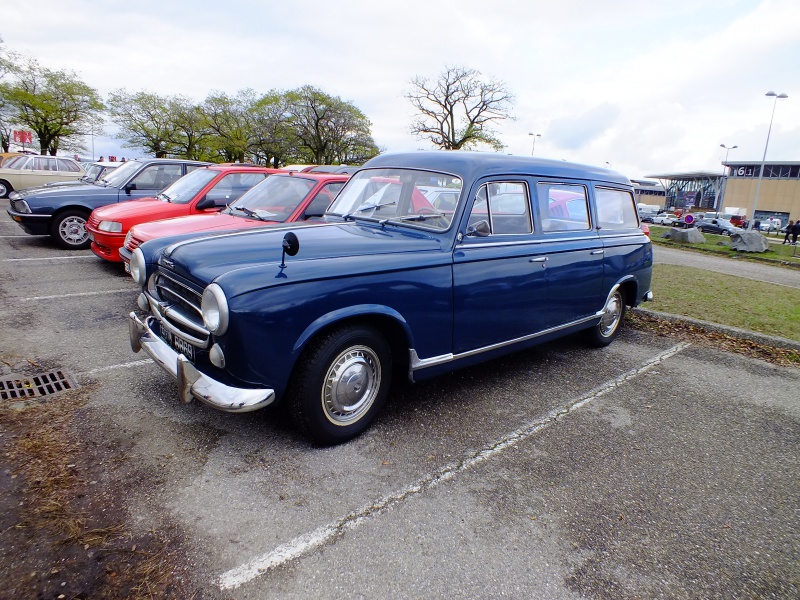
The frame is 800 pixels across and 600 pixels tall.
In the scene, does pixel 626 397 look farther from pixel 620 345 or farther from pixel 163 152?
pixel 163 152

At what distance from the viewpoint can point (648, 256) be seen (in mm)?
5953

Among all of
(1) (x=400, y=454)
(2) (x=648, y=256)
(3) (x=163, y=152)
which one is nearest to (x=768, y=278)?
(2) (x=648, y=256)

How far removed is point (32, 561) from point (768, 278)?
1495cm

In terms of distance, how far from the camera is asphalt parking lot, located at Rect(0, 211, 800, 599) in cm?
234

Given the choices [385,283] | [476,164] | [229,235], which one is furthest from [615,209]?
[229,235]

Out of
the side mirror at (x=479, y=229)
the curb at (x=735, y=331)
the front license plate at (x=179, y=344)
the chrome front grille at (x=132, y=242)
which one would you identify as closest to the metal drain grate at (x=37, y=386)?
the front license plate at (x=179, y=344)

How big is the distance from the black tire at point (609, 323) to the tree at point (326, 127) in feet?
127

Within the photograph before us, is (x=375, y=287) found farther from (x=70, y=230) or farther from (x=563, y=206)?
(x=70, y=230)

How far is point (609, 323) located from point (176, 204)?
626 cm

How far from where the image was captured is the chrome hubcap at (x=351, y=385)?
3188 mm

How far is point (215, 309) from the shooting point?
2.77m

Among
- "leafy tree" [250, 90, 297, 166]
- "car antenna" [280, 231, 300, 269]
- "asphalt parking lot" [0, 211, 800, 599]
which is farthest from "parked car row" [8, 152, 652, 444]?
"leafy tree" [250, 90, 297, 166]

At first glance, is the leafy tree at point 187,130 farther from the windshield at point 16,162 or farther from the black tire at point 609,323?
the black tire at point 609,323

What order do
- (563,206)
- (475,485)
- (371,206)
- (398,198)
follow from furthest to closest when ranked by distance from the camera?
(563,206)
(371,206)
(398,198)
(475,485)
